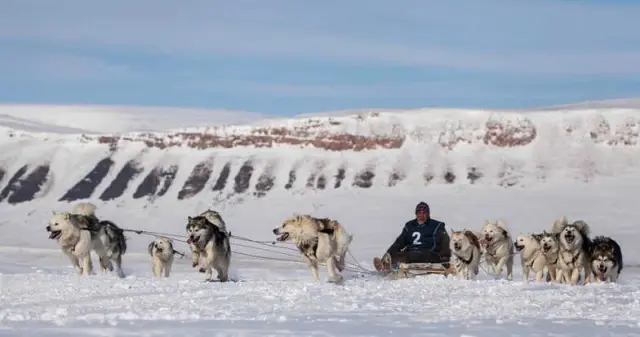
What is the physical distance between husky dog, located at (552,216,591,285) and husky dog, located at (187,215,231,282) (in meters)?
3.61

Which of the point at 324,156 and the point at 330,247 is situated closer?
the point at 330,247

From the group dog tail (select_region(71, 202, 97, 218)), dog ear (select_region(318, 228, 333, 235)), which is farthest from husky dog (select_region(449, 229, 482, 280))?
dog tail (select_region(71, 202, 97, 218))

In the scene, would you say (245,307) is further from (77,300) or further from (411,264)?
(411,264)

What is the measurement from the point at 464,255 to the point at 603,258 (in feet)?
4.82

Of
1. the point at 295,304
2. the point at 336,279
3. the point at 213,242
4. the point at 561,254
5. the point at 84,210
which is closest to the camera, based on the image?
the point at 295,304

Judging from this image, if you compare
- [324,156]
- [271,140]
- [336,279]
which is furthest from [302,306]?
[271,140]

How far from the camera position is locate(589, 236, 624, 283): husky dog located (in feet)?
39.2

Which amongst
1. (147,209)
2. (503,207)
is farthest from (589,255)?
(147,209)

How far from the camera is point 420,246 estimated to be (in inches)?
495

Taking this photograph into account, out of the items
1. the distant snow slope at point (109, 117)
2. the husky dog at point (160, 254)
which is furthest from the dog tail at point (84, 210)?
the distant snow slope at point (109, 117)

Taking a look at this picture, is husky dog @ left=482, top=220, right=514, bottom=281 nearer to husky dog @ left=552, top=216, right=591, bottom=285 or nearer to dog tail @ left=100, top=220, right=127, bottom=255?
husky dog @ left=552, top=216, right=591, bottom=285

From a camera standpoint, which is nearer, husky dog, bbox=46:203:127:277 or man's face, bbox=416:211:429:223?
husky dog, bbox=46:203:127:277

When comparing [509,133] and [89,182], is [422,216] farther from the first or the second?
[509,133]

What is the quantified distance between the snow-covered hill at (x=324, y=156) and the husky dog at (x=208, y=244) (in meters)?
13.3
